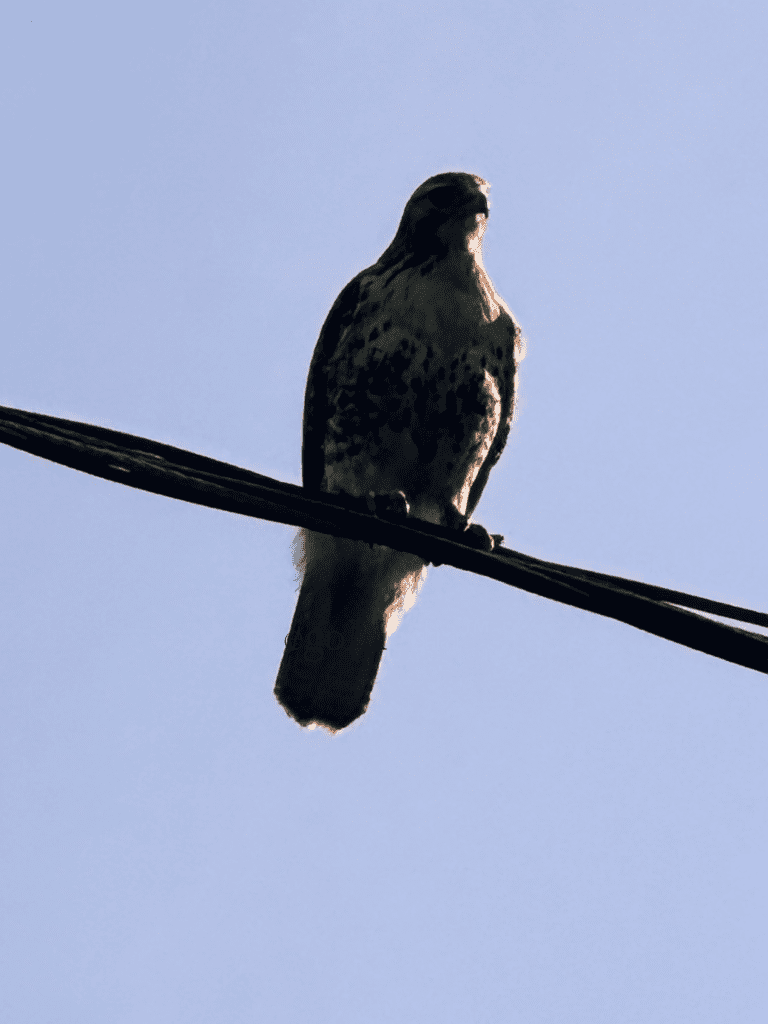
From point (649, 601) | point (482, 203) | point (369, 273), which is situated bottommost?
point (649, 601)

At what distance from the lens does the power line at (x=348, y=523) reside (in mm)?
2650

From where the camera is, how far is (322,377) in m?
5.50

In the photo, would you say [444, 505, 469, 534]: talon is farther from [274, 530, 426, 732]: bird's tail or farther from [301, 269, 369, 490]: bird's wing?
[301, 269, 369, 490]: bird's wing

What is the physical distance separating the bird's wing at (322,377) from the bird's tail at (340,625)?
13.8 inches

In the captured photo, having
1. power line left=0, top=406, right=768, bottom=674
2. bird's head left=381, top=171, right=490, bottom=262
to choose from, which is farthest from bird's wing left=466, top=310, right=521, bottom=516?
power line left=0, top=406, right=768, bottom=674

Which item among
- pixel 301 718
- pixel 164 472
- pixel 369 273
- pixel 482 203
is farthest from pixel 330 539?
pixel 164 472

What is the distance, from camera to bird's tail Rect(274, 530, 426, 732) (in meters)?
5.34

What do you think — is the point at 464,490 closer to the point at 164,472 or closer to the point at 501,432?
the point at 501,432

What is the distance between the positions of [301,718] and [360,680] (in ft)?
0.92

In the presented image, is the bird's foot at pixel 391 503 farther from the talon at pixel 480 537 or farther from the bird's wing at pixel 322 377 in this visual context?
the bird's wing at pixel 322 377

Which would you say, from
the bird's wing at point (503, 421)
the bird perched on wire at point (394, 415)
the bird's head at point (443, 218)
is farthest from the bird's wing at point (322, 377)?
the bird's wing at point (503, 421)

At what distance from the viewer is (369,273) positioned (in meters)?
5.50

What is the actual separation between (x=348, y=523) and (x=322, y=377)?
261 centimetres

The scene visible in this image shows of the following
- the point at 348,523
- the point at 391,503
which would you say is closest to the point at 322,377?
the point at 391,503
